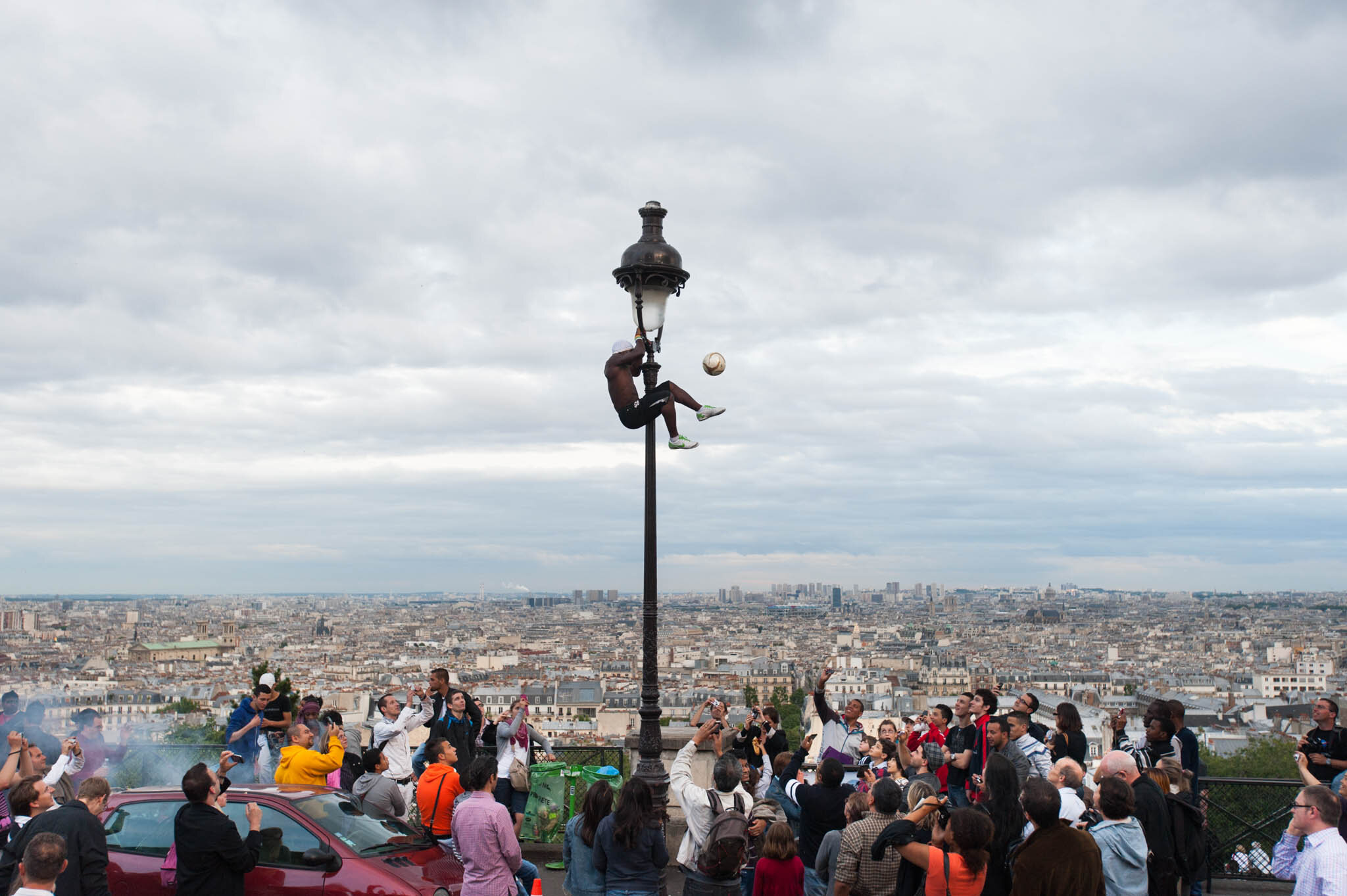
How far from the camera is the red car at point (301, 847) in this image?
685 centimetres

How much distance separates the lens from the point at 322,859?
A: 6840mm

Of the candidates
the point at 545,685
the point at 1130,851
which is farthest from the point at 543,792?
the point at 545,685

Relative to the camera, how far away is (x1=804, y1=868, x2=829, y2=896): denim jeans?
727 cm

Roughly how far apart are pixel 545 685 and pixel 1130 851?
116 meters

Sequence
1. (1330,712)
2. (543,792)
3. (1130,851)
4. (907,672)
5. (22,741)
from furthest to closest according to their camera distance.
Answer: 1. (907,672)
2. (543,792)
3. (1330,712)
4. (22,741)
5. (1130,851)

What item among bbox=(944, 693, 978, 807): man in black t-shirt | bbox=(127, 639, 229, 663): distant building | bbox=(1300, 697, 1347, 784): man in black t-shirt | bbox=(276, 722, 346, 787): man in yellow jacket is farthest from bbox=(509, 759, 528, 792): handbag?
bbox=(127, 639, 229, 663): distant building

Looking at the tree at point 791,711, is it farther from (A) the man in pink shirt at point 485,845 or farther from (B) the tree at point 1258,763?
(A) the man in pink shirt at point 485,845

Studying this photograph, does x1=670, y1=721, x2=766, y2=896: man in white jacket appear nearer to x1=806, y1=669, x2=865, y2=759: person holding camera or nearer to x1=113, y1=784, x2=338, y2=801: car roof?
x1=806, y1=669, x2=865, y2=759: person holding camera

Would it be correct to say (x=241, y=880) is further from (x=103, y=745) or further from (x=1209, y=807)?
(x=1209, y=807)

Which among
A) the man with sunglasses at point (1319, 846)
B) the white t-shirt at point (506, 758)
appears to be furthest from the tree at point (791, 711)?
the man with sunglasses at point (1319, 846)

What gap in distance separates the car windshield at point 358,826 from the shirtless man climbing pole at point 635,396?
3688 millimetres

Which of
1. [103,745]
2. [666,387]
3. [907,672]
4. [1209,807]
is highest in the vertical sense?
[666,387]

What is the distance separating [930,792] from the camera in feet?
20.8

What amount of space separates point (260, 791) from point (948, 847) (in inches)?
190
